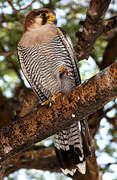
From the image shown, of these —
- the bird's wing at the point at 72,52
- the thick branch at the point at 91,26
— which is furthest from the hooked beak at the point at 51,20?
the thick branch at the point at 91,26

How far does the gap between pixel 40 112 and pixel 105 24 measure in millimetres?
2116

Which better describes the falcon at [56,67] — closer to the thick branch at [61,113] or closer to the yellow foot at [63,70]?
the yellow foot at [63,70]

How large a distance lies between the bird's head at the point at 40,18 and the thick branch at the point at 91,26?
542mm

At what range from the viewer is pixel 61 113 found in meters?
3.39

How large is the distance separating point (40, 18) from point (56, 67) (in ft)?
2.98

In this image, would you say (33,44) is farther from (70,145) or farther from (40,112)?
(70,145)

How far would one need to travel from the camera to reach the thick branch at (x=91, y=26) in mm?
4375

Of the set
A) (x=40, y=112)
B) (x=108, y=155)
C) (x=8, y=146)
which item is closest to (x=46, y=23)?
(x=40, y=112)

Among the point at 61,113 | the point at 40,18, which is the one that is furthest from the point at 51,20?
the point at 61,113

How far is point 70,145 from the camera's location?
4270mm

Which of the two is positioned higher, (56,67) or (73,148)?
(56,67)

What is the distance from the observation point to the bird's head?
4691 mm

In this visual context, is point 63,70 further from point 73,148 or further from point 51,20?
point 73,148

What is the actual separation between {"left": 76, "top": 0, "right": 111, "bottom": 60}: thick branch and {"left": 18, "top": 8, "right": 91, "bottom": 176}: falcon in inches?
18.6
